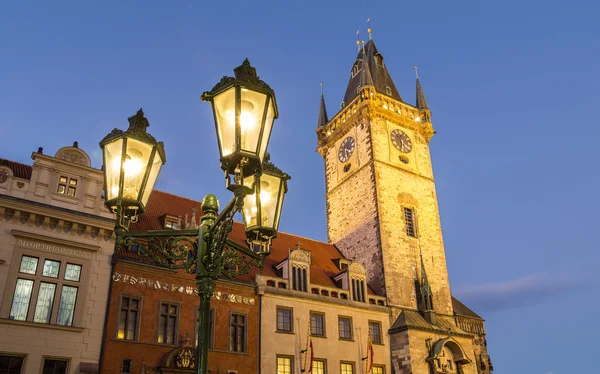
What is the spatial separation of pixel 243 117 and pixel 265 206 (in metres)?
2.03

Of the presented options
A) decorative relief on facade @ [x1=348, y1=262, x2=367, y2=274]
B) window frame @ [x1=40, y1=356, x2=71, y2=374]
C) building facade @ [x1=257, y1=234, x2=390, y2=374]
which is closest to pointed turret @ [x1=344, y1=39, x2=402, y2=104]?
decorative relief on facade @ [x1=348, y1=262, x2=367, y2=274]

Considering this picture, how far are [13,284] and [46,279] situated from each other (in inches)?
46.0

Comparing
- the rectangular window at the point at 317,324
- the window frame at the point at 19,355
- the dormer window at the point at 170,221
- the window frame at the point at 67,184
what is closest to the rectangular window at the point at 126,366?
the window frame at the point at 19,355

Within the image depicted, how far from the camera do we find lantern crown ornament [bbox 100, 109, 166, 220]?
7.39 metres

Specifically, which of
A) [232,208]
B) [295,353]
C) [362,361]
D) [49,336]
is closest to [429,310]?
[362,361]

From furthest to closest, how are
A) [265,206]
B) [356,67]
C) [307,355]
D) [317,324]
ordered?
[356,67], [317,324], [307,355], [265,206]

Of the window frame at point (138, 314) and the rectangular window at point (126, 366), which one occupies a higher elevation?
the window frame at point (138, 314)

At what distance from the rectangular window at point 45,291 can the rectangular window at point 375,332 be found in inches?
643

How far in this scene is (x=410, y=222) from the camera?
1412 inches

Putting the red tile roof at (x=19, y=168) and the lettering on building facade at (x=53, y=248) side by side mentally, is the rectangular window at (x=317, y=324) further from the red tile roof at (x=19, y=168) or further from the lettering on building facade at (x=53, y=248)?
the red tile roof at (x=19, y=168)

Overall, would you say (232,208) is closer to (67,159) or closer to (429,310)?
(67,159)

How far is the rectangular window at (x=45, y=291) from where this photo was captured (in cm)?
1900

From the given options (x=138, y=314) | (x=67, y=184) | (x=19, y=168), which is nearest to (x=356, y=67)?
(x=19, y=168)

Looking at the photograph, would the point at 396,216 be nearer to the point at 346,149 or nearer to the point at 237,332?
the point at 346,149
